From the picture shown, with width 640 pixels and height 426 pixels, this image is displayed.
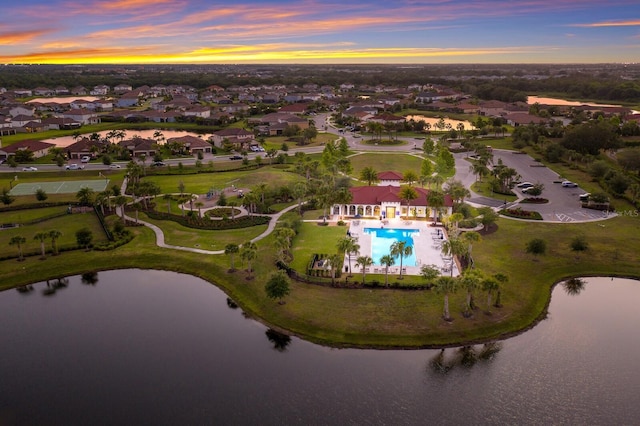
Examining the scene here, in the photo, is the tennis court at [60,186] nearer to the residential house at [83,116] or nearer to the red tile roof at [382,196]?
the red tile roof at [382,196]

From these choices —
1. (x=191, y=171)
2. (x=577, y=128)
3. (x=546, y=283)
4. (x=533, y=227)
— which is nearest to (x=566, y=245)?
(x=533, y=227)

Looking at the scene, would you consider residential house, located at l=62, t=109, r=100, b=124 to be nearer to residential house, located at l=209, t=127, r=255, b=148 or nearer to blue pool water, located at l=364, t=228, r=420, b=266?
residential house, located at l=209, t=127, r=255, b=148

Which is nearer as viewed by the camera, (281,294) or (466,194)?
(281,294)

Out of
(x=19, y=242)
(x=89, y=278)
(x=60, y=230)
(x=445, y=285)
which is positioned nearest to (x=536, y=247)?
(x=445, y=285)

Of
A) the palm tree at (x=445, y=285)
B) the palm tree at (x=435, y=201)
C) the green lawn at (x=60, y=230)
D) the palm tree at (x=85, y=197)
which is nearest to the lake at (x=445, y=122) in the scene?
the palm tree at (x=435, y=201)

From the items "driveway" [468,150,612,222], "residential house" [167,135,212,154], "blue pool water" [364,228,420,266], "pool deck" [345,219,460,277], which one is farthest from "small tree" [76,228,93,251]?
"residential house" [167,135,212,154]

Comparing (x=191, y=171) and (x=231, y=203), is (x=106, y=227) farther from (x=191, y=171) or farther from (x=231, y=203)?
(x=191, y=171)
